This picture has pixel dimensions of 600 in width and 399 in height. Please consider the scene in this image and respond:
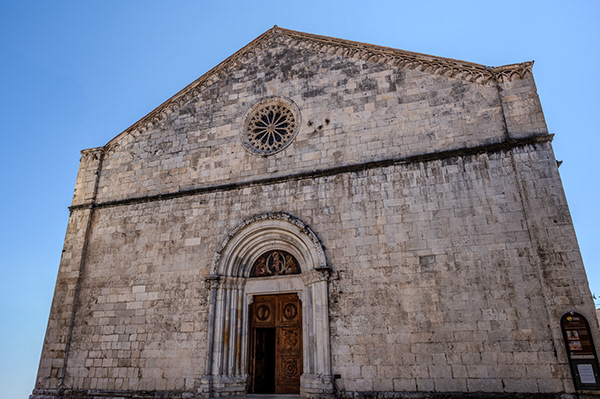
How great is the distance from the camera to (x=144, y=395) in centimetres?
894

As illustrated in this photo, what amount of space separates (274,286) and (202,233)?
228 centimetres

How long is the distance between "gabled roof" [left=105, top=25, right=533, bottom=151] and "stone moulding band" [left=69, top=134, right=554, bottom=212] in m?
1.64

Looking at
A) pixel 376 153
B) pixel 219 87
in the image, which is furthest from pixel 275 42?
pixel 376 153

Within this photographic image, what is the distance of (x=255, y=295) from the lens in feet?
31.3

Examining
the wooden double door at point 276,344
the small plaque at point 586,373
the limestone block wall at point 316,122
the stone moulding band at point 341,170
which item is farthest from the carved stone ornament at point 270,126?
the small plaque at point 586,373

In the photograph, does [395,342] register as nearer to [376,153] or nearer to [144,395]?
[376,153]

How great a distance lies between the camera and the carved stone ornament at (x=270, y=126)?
10.4 meters

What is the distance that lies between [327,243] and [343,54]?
16.8 ft

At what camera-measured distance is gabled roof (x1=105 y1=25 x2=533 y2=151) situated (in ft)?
30.1

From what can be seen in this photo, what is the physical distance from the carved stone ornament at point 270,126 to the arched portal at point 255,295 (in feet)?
6.58

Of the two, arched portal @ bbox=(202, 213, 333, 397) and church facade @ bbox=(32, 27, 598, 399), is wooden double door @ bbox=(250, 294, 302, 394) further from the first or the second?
arched portal @ bbox=(202, 213, 333, 397)

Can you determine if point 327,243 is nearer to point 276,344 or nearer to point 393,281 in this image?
point 393,281

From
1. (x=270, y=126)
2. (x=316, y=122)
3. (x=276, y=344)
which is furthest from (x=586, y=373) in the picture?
(x=270, y=126)

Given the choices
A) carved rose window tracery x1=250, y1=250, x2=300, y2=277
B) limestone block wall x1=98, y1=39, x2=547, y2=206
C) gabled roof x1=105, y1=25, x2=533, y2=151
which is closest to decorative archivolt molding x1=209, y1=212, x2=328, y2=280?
carved rose window tracery x1=250, y1=250, x2=300, y2=277
